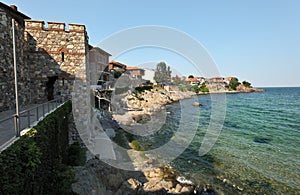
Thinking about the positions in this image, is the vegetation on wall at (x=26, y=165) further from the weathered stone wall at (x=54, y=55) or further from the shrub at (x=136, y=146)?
the shrub at (x=136, y=146)

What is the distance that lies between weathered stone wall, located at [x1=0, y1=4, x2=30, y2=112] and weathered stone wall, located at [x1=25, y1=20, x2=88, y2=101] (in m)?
0.40

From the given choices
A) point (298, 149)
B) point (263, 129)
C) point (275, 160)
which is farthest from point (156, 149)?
point (263, 129)

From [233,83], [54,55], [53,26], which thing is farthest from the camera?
[233,83]

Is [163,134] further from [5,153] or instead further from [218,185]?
[5,153]

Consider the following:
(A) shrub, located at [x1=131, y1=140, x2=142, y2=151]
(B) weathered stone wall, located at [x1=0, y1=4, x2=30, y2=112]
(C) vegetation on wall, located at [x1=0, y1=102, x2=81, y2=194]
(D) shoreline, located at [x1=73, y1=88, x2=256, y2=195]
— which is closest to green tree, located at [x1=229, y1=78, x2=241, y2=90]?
(A) shrub, located at [x1=131, y1=140, x2=142, y2=151]

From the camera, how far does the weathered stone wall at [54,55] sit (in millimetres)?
12062

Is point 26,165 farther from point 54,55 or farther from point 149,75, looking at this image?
point 149,75

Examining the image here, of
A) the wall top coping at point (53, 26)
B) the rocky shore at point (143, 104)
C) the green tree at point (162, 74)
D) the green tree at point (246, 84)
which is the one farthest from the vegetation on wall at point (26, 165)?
the green tree at point (246, 84)

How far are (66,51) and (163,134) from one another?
52.7 ft

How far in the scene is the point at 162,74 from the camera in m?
74.9

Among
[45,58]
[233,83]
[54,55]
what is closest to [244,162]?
[54,55]

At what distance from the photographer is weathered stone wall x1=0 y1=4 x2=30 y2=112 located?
10.4 metres

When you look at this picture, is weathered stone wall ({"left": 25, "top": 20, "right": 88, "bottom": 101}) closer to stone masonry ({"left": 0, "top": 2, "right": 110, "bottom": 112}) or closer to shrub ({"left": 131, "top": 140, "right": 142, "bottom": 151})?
stone masonry ({"left": 0, "top": 2, "right": 110, "bottom": 112})

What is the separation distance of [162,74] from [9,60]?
65.9 meters
